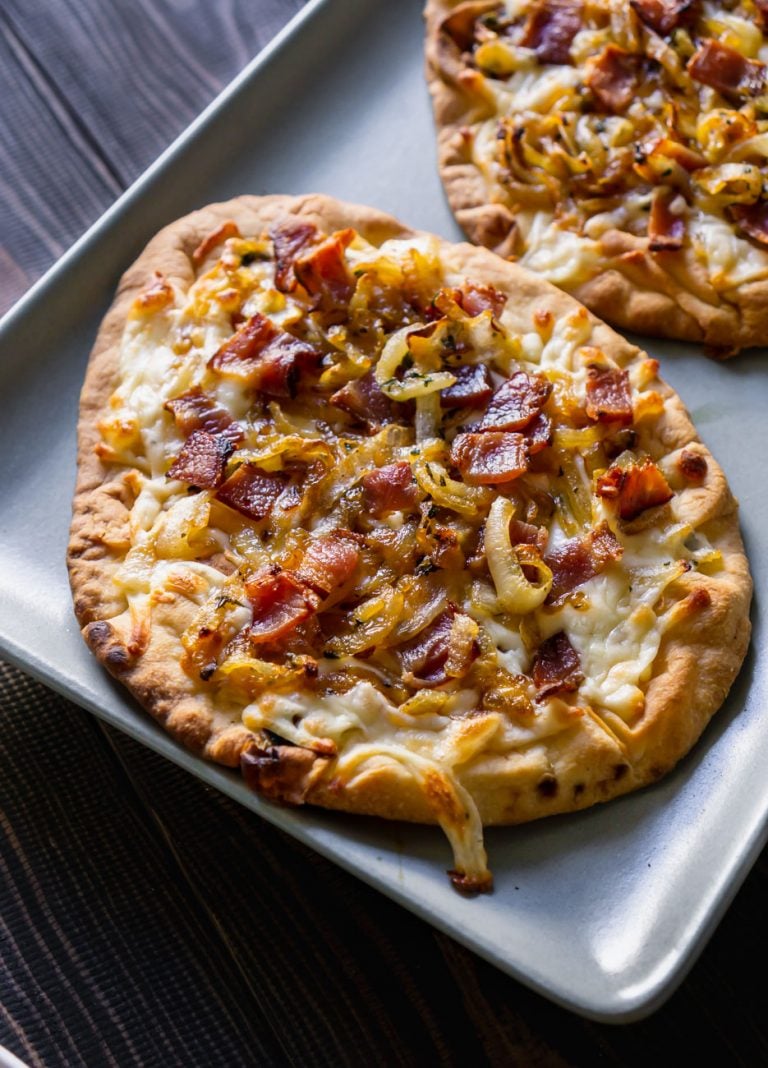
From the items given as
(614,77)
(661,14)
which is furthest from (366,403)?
(661,14)

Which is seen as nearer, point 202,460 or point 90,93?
point 202,460

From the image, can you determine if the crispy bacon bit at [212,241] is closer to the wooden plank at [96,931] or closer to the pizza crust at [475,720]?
the pizza crust at [475,720]

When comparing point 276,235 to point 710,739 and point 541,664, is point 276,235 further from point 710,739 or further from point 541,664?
point 710,739

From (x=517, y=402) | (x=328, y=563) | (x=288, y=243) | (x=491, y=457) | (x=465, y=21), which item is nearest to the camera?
(x=328, y=563)

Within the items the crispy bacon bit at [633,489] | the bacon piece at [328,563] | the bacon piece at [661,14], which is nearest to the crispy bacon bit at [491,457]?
the crispy bacon bit at [633,489]

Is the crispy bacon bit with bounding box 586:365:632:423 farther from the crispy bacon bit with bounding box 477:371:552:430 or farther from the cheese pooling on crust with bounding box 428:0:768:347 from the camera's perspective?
the cheese pooling on crust with bounding box 428:0:768:347

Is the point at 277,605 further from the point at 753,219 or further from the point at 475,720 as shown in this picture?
the point at 753,219
